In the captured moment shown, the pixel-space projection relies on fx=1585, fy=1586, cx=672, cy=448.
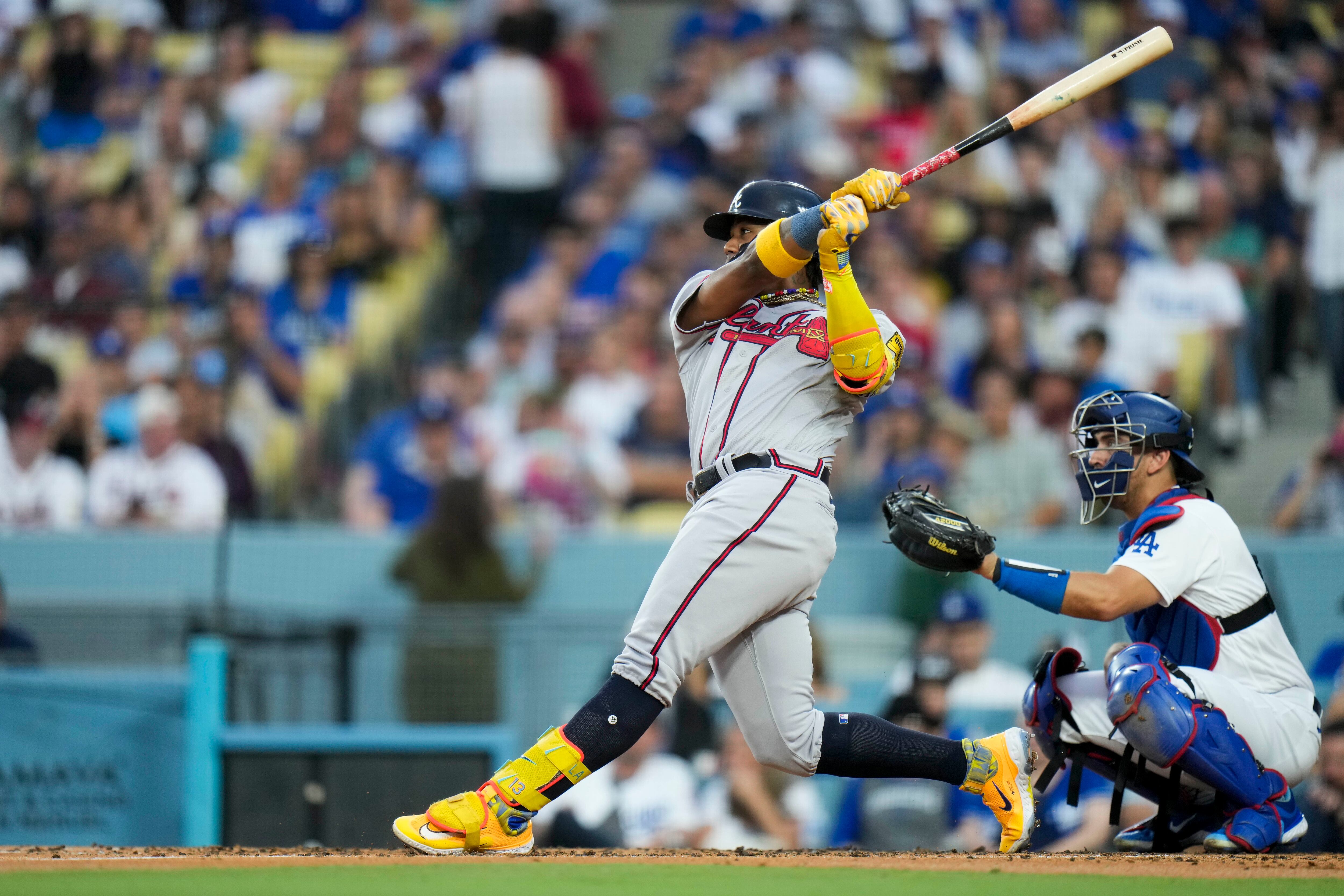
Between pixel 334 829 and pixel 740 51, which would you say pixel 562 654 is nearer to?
pixel 334 829

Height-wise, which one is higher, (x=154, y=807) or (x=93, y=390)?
(x=93, y=390)

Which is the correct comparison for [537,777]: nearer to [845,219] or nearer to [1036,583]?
[1036,583]

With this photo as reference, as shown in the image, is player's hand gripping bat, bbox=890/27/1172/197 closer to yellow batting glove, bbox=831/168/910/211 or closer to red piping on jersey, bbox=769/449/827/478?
yellow batting glove, bbox=831/168/910/211

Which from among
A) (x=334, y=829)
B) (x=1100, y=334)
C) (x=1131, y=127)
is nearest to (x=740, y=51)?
(x=1131, y=127)

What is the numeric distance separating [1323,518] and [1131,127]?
3.32 meters

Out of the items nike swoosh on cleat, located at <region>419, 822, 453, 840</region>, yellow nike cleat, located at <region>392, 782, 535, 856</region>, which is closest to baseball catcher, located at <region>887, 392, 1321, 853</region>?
yellow nike cleat, located at <region>392, 782, 535, 856</region>

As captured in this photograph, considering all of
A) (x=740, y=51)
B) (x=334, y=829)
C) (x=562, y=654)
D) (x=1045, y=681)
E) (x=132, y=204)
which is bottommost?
(x=334, y=829)

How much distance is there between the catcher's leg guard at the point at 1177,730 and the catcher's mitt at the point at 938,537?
0.51 meters

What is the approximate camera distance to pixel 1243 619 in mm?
4395

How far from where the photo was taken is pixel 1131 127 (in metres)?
10.2

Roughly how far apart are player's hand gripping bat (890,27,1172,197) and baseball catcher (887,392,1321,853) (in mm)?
816

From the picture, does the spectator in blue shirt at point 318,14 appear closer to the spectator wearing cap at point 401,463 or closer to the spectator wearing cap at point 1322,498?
the spectator wearing cap at point 401,463

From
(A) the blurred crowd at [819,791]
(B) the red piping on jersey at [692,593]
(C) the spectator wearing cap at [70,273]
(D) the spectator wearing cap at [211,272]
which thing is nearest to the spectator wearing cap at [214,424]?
(D) the spectator wearing cap at [211,272]

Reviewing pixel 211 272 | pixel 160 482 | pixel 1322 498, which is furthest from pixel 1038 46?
pixel 160 482
